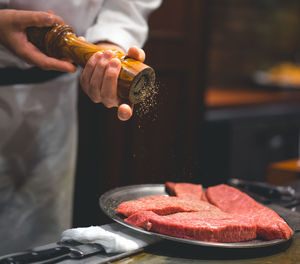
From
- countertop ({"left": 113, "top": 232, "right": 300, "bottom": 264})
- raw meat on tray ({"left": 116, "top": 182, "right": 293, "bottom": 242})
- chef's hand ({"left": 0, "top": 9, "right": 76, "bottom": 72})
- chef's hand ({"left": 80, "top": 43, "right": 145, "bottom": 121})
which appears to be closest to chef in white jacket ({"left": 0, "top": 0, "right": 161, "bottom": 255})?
chef's hand ({"left": 0, "top": 9, "right": 76, "bottom": 72})

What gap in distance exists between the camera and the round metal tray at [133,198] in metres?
0.80

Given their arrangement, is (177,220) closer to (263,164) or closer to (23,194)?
(23,194)

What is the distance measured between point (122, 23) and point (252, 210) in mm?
656

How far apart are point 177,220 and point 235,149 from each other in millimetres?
2257

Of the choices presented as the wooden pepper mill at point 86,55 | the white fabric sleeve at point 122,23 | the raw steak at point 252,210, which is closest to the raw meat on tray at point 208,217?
the raw steak at point 252,210

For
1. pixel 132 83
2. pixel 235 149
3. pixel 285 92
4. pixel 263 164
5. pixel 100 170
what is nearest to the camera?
pixel 132 83

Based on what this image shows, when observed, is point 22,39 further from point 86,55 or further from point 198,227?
point 198,227

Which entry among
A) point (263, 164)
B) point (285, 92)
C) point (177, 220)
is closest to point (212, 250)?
point (177, 220)

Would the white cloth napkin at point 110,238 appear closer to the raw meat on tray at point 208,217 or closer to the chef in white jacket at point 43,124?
the raw meat on tray at point 208,217

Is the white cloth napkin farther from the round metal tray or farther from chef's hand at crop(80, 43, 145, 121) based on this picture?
chef's hand at crop(80, 43, 145, 121)

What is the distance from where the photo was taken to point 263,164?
3.27 m

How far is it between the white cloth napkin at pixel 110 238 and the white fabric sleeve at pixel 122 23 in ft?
1.83

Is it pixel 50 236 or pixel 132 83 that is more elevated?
pixel 132 83

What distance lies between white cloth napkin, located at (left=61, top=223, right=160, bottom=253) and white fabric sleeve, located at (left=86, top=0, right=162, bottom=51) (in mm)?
558
